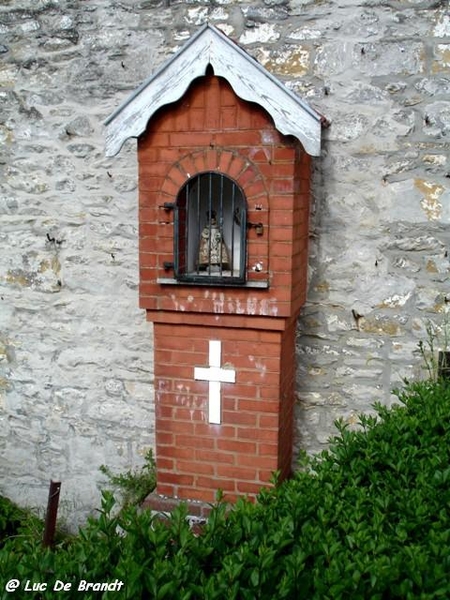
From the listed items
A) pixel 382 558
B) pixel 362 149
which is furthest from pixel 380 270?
pixel 382 558

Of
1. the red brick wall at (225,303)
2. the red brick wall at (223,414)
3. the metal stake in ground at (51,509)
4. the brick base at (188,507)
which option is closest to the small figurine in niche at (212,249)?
the red brick wall at (225,303)

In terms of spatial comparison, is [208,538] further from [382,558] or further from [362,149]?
[362,149]

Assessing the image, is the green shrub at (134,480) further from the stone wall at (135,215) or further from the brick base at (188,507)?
the brick base at (188,507)

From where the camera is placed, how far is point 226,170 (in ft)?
9.96

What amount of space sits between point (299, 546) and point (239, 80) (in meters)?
2.07

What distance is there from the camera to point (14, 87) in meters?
4.02

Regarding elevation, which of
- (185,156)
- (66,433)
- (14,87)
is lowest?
(66,433)

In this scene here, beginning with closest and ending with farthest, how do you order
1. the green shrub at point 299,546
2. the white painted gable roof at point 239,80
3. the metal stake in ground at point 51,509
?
the green shrub at point 299,546 < the white painted gable roof at point 239,80 < the metal stake in ground at point 51,509

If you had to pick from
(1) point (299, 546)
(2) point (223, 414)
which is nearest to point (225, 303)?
(2) point (223, 414)

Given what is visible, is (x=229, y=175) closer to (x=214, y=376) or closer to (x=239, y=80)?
(x=239, y=80)

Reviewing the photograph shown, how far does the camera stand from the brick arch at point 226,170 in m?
3.01

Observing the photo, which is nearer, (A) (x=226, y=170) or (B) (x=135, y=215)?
(A) (x=226, y=170)

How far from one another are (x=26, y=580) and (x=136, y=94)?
7.31ft

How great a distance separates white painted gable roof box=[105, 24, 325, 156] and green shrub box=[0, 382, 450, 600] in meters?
1.51
